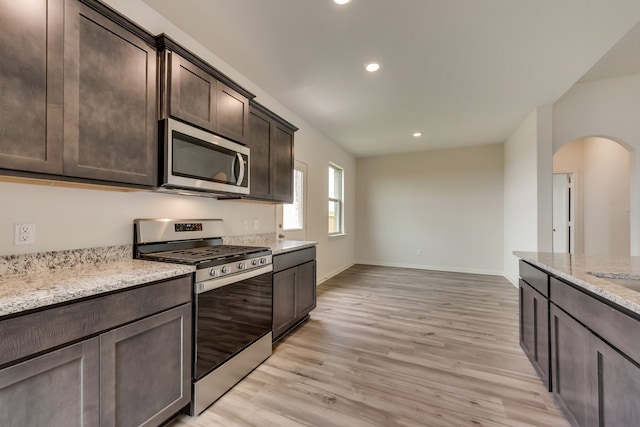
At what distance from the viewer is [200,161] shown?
2.03 m

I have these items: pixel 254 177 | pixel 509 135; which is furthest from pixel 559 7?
pixel 509 135

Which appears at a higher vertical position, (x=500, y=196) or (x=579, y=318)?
(x=500, y=196)

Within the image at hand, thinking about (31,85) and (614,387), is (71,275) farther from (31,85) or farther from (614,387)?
(614,387)

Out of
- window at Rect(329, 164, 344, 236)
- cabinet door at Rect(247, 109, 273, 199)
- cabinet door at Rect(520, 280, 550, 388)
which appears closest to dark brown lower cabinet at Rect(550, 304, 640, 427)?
cabinet door at Rect(520, 280, 550, 388)

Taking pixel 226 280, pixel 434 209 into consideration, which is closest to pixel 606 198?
pixel 434 209

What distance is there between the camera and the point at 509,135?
517 centimetres

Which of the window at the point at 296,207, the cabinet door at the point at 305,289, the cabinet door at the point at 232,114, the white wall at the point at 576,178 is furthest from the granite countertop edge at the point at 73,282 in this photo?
the white wall at the point at 576,178

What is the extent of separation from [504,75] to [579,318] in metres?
2.57

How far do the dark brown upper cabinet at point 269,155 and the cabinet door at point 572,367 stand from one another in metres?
2.47

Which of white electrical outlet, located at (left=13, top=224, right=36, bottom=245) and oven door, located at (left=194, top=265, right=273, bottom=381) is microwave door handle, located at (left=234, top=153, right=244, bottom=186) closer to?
oven door, located at (left=194, top=265, right=273, bottom=381)

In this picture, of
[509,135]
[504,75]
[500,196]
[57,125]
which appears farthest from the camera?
[500,196]

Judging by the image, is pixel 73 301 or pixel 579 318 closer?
pixel 73 301

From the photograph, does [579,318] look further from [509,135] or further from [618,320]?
[509,135]

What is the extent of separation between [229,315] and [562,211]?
658 centimetres
